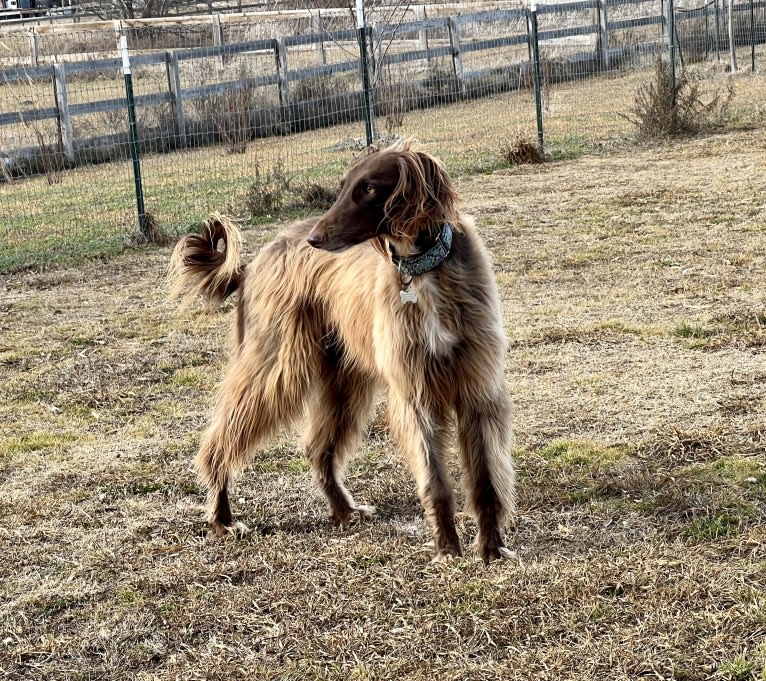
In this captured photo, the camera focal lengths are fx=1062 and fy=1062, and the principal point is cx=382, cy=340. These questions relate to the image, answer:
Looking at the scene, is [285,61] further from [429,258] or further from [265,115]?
[429,258]

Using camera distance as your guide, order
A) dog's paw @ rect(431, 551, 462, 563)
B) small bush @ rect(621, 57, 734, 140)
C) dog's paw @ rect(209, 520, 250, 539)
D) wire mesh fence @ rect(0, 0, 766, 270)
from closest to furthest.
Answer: dog's paw @ rect(431, 551, 462, 563), dog's paw @ rect(209, 520, 250, 539), wire mesh fence @ rect(0, 0, 766, 270), small bush @ rect(621, 57, 734, 140)

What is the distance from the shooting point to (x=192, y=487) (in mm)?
4684

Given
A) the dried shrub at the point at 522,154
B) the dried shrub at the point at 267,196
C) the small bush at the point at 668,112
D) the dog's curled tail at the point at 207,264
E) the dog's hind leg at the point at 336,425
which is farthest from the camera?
the small bush at the point at 668,112

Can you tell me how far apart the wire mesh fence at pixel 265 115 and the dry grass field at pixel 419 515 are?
3.75 meters

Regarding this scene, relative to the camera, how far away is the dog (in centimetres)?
352

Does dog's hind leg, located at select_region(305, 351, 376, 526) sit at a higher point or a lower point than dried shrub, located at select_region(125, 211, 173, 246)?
lower

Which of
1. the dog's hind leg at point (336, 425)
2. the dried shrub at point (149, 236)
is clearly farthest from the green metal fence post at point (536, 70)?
the dog's hind leg at point (336, 425)

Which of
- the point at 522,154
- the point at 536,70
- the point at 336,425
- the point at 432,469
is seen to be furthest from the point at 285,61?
the point at 432,469

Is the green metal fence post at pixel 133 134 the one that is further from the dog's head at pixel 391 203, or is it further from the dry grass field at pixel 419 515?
the dog's head at pixel 391 203

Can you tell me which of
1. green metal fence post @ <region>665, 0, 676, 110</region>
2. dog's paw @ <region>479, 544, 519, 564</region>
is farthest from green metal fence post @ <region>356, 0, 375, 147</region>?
dog's paw @ <region>479, 544, 519, 564</region>

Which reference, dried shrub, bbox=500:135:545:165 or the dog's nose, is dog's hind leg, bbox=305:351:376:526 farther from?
dried shrub, bbox=500:135:545:165

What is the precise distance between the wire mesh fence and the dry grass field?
3753mm

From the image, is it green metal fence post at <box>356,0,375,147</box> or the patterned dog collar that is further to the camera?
green metal fence post at <box>356,0,375,147</box>

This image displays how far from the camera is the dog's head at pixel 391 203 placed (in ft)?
11.3
